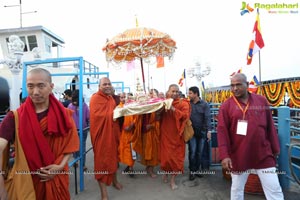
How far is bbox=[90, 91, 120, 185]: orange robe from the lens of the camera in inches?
141

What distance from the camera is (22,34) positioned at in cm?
1642

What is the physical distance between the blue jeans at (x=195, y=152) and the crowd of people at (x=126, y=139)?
0.02 meters

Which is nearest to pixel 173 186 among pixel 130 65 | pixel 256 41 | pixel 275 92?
pixel 130 65

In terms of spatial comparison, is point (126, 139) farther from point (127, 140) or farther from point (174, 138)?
point (174, 138)

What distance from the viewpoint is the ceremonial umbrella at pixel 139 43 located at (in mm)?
4469

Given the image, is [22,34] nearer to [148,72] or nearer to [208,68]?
[208,68]

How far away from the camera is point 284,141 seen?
3.45 meters

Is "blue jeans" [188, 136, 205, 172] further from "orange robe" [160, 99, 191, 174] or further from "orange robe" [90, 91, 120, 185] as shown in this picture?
"orange robe" [90, 91, 120, 185]

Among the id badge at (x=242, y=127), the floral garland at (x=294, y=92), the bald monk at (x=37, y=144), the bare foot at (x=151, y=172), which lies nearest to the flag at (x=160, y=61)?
the bare foot at (x=151, y=172)

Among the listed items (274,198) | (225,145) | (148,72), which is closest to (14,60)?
(148,72)

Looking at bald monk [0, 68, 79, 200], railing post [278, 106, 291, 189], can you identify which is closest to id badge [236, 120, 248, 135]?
railing post [278, 106, 291, 189]

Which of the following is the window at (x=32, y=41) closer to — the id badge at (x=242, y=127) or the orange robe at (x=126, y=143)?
the orange robe at (x=126, y=143)

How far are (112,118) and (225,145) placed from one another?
Result: 1.78 meters

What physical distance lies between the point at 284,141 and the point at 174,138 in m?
1.66
